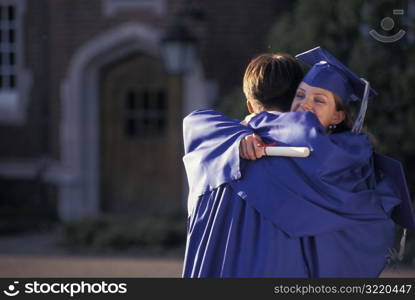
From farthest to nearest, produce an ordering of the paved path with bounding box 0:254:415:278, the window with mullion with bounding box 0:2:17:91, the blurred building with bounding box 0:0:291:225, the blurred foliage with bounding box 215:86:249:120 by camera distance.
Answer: the window with mullion with bounding box 0:2:17:91
the blurred building with bounding box 0:0:291:225
the blurred foliage with bounding box 215:86:249:120
the paved path with bounding box 0:254:415:278

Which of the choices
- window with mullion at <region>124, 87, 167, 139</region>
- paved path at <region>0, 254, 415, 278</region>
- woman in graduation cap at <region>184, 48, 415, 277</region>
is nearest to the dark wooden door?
window with mullion at <region>124, 87, 167, 139</region>

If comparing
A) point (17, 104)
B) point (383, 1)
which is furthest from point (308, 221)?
point (17, 104)

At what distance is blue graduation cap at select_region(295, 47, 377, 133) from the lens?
9.96 ft

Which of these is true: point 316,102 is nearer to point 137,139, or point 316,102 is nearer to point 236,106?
point 236,106

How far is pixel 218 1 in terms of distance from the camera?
11.5 meters

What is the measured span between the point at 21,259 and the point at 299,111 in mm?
6996

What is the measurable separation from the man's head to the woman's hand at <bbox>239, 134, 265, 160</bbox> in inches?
7.0

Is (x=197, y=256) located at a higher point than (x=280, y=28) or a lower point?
lower

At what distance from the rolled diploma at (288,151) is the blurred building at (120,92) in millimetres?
8554

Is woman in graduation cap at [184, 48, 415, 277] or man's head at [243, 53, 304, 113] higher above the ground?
man's head at [243, 53, 304, 113]

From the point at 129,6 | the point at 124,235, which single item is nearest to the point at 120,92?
the point at 129,6

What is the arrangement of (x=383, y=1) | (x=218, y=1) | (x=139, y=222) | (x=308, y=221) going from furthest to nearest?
(x=218, y=1)
(x=139, y=222)
(x=383, y=1)
(x=308, y=221)

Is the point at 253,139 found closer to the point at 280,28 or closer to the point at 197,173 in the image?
the point at 197,173

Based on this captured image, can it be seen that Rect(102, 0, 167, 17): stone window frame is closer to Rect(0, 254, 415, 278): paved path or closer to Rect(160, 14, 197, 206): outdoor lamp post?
Rect(160, 14, 197, 206): outdoor lamp post
